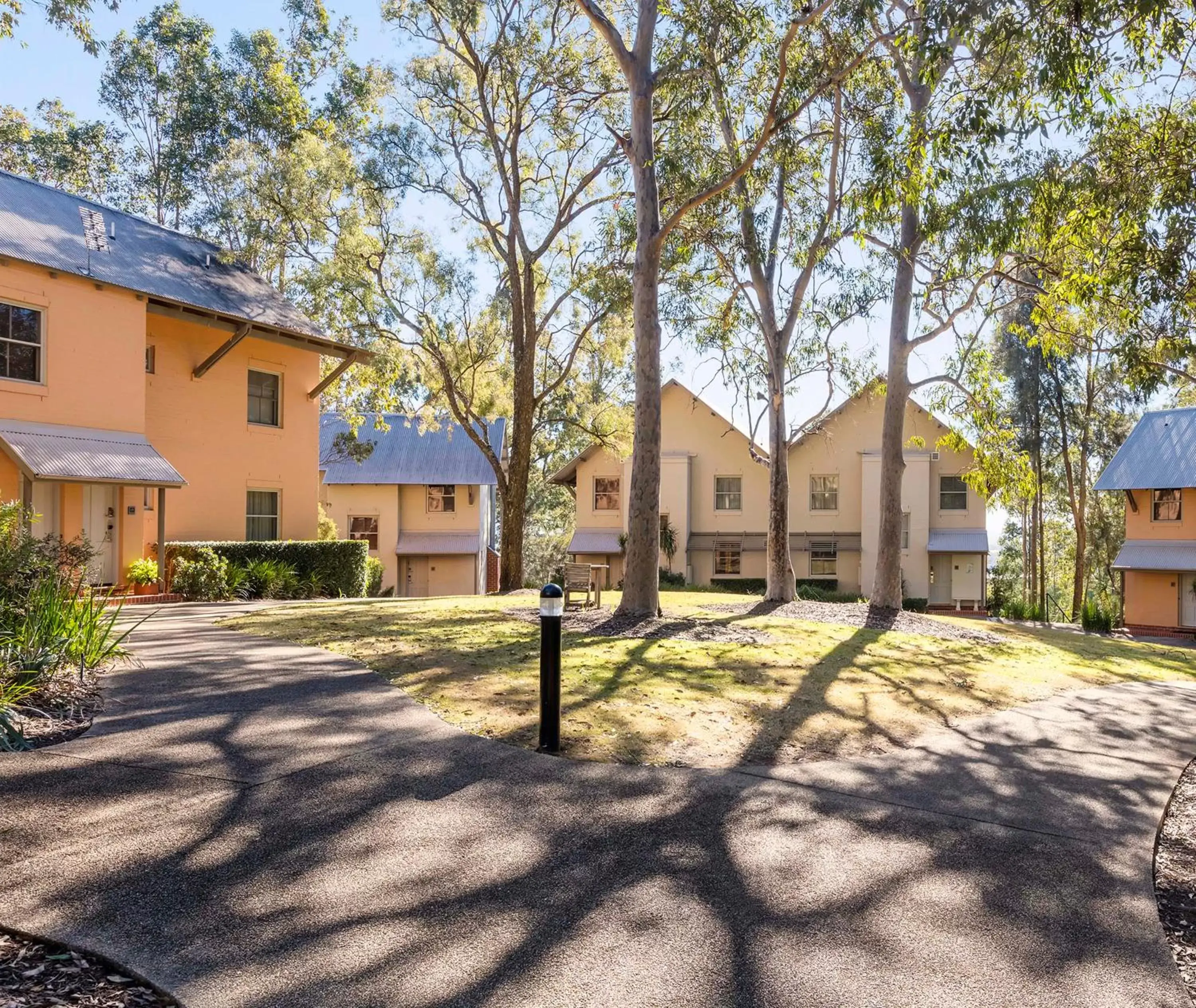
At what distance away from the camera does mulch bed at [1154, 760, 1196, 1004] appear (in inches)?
145

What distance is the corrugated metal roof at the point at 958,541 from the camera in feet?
104

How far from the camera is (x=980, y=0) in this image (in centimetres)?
845

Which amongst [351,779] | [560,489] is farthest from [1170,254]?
[560,489]

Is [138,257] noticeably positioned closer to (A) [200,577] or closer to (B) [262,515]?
(B) [262,515]

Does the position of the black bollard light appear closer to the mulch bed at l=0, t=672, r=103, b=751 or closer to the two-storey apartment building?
the mulch bed at l=0, t=672, r=103, b=751

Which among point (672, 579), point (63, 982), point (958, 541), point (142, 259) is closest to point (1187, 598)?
point (958, 541)

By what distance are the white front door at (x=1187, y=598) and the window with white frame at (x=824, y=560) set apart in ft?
37.6

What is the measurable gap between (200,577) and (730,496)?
862 inches

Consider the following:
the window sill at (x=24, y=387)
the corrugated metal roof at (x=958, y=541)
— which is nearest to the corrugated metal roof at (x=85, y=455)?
the window sill at (x=24, y=387)

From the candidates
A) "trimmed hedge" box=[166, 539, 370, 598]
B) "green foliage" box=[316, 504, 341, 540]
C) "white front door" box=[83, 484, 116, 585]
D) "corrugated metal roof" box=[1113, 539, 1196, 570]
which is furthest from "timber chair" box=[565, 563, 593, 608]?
"corrugated metal roof" box=[1113, 539, 1196, 570]

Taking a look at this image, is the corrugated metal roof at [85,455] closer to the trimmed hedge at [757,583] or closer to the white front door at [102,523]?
the white front door at [102,523]

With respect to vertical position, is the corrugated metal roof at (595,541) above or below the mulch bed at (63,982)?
above

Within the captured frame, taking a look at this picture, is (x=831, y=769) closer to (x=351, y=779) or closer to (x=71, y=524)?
(x=351, y=779)

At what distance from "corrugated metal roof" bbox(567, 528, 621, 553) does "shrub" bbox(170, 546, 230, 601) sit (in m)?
17.6
